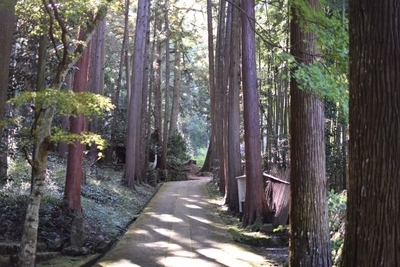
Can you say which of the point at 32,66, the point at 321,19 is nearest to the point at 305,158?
the point at 321,19

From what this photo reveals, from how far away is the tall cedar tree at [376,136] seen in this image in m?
3.58

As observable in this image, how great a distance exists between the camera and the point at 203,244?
10523 mm

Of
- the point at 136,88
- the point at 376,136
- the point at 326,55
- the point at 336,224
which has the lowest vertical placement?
the point at 336,224

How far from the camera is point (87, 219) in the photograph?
1177 cm

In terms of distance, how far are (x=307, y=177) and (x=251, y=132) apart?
19.4 ft

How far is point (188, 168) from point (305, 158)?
3065cm

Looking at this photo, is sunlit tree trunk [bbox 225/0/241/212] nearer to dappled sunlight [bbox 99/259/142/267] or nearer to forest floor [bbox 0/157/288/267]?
forest floor [bbox 0/157/288/267]

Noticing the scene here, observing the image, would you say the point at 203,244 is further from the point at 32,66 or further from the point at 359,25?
the point at 359,25

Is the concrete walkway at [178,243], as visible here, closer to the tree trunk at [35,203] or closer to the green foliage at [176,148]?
the tree trunk at [35,203]

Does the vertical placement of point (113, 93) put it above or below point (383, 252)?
above

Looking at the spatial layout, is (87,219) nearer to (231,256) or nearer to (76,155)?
(76,155)

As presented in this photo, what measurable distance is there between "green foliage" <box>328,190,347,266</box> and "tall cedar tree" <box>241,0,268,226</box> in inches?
107

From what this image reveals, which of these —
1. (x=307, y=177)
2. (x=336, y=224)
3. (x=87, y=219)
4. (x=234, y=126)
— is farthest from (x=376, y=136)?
(x=234, y=126)

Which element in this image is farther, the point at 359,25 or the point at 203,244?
the point at 203,244
